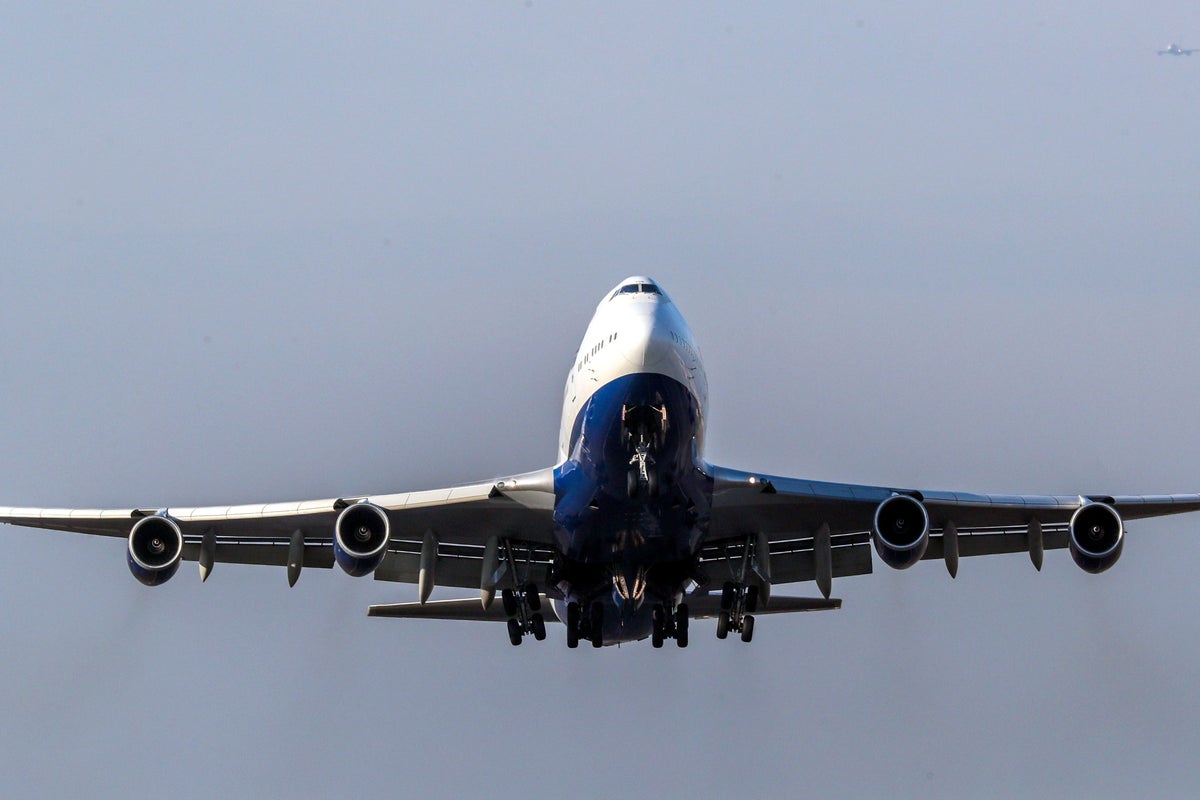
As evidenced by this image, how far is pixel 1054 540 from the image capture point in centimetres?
4144

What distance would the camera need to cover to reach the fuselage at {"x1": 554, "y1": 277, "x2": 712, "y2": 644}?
3406cm

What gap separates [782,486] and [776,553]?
421cm

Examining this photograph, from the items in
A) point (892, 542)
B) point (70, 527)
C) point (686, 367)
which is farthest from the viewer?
point (70, 527)

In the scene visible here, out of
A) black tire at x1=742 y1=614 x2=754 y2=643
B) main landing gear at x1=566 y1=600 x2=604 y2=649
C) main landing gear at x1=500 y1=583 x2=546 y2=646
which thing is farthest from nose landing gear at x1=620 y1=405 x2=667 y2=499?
black tire at x1=742 y1=614 x2=754 y2=643

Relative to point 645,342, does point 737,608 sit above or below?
below

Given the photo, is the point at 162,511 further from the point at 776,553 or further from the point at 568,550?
the point at 776,553

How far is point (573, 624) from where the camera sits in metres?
40.2

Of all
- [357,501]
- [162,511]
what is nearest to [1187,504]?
[357,501]

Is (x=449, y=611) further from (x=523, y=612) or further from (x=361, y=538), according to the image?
(x=361, y=538)

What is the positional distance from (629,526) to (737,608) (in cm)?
546

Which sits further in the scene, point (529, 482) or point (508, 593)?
point (508, 593)

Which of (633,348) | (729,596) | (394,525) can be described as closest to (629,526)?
(633,348)

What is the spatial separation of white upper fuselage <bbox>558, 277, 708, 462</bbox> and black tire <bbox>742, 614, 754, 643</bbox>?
20.0 ft

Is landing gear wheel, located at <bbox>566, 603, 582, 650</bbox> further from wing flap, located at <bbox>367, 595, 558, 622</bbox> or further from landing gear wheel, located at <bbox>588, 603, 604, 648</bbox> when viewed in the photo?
wing flap, located at <bbox>367, 595, 558, 622</bbox>
